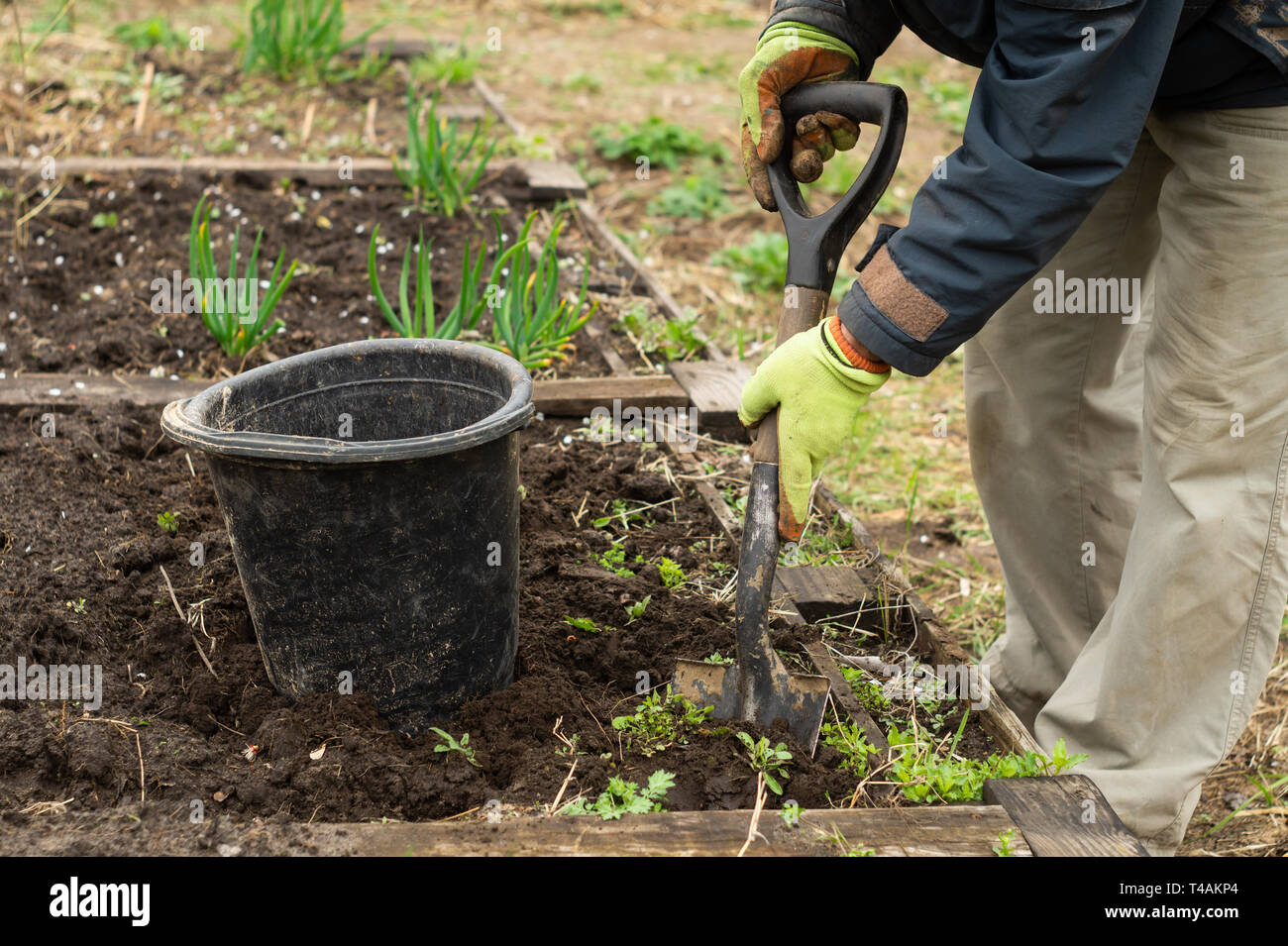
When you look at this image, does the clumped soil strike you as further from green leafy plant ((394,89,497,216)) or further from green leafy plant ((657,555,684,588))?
green leafy plant ((394,89,497,216))

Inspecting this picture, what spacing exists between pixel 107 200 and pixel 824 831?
3894mm

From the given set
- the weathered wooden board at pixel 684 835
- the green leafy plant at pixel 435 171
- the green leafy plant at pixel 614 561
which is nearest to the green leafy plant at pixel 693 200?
the green leafy plant at pixel 435 171

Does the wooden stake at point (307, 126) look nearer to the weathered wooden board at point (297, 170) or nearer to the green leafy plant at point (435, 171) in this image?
the weathered wooden board at point (297, 170)

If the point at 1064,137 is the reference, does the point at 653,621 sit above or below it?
below

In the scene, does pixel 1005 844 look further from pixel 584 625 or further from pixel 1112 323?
pixel 1112 323

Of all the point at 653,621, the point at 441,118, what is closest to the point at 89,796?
the point at 653,621

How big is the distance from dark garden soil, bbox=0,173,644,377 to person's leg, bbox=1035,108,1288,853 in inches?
70.0

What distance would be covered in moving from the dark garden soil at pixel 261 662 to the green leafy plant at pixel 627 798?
0.11ft

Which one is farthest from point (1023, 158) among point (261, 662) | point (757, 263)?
point (757, 263)

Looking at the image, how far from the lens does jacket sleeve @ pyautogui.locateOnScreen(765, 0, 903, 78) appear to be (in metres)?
2.23

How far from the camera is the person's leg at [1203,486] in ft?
6.48

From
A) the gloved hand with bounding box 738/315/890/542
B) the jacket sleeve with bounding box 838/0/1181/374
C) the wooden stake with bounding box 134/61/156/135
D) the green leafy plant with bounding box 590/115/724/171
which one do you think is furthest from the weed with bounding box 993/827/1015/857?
the wooden stake with bounding box 134/61/156/135
